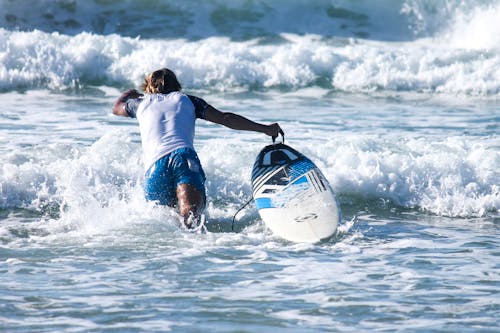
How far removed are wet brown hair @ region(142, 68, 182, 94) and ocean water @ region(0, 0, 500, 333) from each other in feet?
2.83

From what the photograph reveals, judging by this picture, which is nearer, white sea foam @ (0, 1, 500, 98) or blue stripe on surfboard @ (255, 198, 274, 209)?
blue stripe on surfboard @ (255, 198, 274, 209)

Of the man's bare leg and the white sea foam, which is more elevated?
the white sea foam

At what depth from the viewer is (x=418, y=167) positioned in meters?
8.91

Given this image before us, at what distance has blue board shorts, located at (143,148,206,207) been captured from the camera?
660 cm

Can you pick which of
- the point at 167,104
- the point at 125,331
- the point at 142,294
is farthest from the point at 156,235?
the point at 125,331

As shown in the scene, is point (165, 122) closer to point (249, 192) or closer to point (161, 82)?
point (161, 82)

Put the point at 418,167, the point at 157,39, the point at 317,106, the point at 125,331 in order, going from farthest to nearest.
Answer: the point at 157,39 < the point at 317,106 < the point at 418,167 < the point at 125,331

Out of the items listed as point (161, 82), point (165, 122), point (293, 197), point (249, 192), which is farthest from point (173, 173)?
point (249, 192)

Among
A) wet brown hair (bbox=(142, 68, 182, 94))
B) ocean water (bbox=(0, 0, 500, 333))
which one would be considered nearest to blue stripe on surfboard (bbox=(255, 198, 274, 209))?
ocean water (bbox=(0, 0, 500, 333))

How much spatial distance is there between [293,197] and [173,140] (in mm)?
979

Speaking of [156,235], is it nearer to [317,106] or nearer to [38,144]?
[38,144]

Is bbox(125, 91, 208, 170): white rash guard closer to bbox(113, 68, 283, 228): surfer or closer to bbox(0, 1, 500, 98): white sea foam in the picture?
bbox(113, 68, 283, 228): surfer

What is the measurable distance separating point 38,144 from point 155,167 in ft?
13.1

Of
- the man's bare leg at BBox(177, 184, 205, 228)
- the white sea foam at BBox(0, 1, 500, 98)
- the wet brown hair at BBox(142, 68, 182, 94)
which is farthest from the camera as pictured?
the white sea foam at BBox(0, 1, 500, 98)
